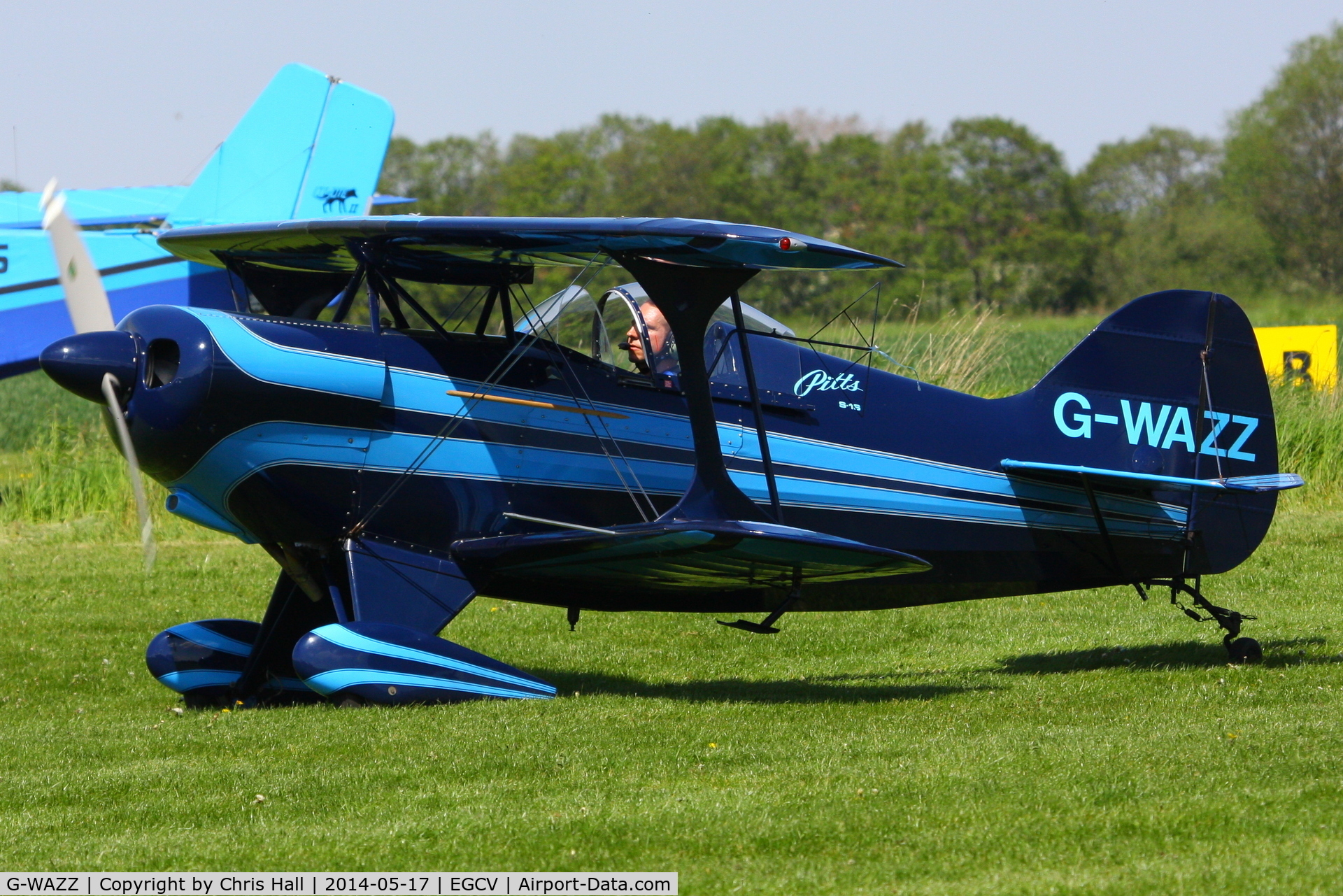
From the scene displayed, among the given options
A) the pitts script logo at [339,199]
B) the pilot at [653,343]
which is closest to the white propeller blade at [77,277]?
the pilot at [653,343]

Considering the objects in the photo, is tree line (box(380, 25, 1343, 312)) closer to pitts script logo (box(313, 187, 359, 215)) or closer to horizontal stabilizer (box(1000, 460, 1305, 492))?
pitts script logo (box(313, 187, 359, 215))

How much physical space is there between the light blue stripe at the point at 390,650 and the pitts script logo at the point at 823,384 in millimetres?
2478

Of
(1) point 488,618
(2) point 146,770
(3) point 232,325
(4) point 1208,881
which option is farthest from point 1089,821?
(1) point 488,618

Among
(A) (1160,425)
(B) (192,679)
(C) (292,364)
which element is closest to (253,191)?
(B) (192,679)

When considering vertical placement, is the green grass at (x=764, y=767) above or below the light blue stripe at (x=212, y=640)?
above

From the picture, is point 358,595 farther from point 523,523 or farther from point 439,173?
point 439,173

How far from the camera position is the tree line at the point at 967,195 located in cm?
5856

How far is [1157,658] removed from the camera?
29.7 feet

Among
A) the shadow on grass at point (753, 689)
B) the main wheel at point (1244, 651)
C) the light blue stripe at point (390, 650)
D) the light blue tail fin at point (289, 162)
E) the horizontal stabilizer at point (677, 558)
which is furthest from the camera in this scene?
the light blue tail fin at point (289, 162)

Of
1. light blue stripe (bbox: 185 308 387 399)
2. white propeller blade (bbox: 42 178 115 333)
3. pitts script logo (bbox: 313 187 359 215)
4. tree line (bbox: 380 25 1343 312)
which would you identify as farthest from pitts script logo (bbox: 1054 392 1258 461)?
tree line (bbox: 380 25 1343 312)

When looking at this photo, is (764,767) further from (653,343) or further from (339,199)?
(339,199)

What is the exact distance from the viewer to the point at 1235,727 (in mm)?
6590

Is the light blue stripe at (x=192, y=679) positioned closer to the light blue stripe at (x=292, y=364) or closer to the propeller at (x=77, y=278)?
the propeller at (x=77, y=278)

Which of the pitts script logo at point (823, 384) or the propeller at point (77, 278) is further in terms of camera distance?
the pitts script logo at point (823, 384)
